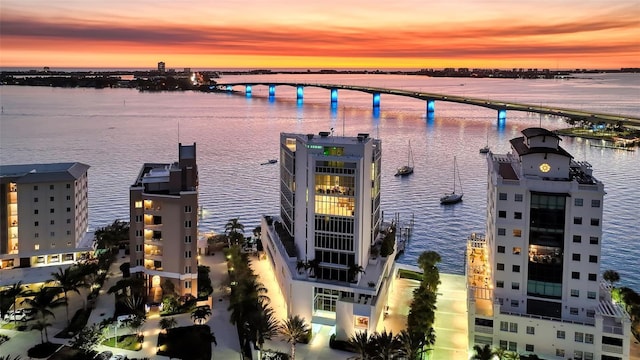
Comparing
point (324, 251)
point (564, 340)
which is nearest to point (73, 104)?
point (324, 251)

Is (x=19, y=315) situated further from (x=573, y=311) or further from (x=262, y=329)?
(x=573, y=311)

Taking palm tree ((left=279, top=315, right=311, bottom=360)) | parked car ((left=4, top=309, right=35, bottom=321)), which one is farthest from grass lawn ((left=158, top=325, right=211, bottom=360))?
parked car ((left=4, top=309, right=35, bottom=321))

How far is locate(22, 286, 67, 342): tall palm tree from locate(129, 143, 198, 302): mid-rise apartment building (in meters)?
3.75

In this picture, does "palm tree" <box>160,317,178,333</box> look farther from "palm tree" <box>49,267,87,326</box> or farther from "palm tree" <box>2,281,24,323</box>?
"palm tree" <box>2,281,24,323</box>

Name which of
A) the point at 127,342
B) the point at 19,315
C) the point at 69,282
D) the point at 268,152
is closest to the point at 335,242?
the point at 127,342

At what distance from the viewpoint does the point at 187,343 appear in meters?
23.9

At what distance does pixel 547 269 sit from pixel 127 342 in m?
18.7

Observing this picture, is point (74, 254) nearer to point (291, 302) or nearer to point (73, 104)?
point (291, 302)

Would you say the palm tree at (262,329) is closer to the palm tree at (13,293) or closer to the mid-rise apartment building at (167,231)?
the mid-rise apartment building at (167,231)

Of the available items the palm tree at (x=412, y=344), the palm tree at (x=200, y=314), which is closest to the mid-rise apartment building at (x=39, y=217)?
the palm tree at (x=200, y=314)

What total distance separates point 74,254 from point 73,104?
120332 mm

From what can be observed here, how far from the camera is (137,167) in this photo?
223ft

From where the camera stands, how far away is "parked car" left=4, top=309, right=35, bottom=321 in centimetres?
2584

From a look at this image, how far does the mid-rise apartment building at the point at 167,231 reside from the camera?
2916 cm
